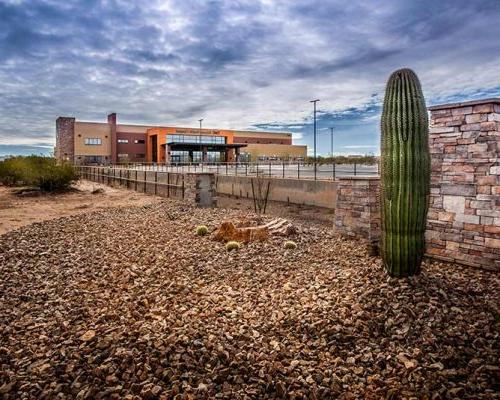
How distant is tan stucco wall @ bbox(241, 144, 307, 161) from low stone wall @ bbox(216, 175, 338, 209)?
2101 inches

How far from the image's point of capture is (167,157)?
205ft

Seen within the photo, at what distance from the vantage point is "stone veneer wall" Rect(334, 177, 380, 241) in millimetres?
7234

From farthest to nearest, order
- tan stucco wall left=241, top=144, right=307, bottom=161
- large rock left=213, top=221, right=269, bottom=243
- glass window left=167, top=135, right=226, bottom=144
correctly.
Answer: tan stucco wall left=241, top=144, right=307, bottom=161, glass window left=167, top=135, right=226, bottom=144, large rock left=213, top=221, right=269, bottom=243

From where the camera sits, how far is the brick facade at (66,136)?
63.7 metres

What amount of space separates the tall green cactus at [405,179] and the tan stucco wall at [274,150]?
64.7 meters

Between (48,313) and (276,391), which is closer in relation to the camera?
(276,391)

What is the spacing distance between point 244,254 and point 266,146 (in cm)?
6963

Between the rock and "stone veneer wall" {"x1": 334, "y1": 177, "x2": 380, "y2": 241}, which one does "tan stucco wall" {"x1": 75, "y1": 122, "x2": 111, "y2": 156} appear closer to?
"stone veneer wall" {"x1": 334, "y1": 177, "x2": 380, "y2": 241}

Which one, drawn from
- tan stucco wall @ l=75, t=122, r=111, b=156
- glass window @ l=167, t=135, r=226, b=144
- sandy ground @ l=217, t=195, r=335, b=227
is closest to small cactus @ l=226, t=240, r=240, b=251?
sandy ground @ l=217, t=195, r=335, b=227

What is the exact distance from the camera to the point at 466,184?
5688mm

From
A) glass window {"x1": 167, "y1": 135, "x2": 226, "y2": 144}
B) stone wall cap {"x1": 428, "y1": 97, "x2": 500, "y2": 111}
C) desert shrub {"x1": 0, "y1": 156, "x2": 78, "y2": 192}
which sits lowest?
desert shrub {"x1": 0, "y1": 156, "x2": 78, "y2": 192}

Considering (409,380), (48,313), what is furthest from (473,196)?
(48,313)

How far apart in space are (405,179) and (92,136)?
67.7m

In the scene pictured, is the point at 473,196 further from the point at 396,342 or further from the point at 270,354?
the point at 270,354
